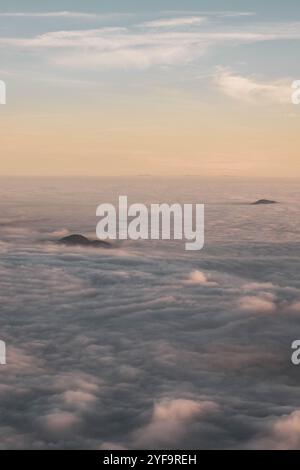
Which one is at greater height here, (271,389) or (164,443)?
(271,389)

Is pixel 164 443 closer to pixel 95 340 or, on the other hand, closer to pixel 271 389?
pixel 271 389

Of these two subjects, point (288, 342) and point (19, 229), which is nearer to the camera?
point (288, 342)

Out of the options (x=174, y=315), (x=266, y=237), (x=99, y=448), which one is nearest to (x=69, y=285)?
(x=174, y=315)

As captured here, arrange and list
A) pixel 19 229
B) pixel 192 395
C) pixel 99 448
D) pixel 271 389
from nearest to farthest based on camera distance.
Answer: pixel 99 448, pixel 192 395, pixel 271 389, pixel 19 229

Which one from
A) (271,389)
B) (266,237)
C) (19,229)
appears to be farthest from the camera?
(19,229)

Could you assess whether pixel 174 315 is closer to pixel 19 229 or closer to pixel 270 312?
pixel 270 312

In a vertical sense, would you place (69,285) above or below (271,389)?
above

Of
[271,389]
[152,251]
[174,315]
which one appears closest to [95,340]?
[174,315]
